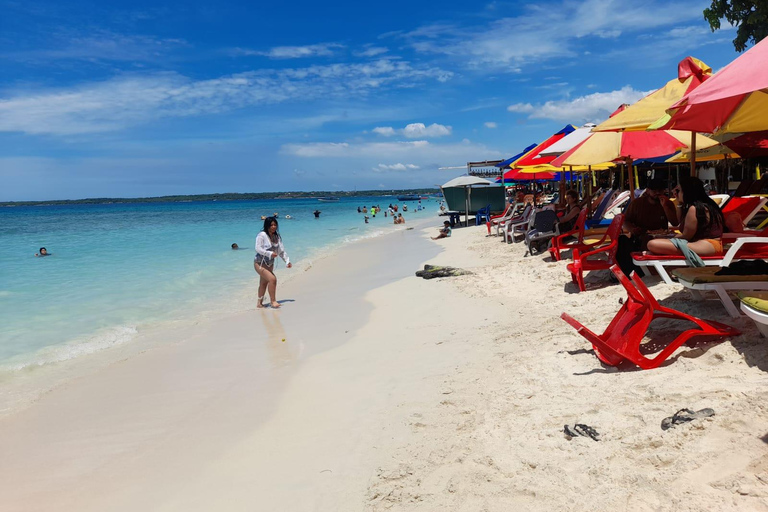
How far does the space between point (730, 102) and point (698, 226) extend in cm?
114

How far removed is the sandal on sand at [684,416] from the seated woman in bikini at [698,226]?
2.39m

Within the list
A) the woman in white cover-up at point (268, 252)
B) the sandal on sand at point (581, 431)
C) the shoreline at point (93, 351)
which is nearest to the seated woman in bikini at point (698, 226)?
the sandal on sand at point (581, 431)

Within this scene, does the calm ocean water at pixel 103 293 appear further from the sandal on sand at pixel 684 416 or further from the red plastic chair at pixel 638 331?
the sandal on sand at pixel 684 416

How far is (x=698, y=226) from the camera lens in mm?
4559

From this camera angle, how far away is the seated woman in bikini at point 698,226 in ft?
14.7

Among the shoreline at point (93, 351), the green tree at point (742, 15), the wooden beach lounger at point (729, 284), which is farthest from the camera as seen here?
the green tree at point (742, 15)

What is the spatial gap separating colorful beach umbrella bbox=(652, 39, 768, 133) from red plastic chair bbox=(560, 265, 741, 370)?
1183 millimetres

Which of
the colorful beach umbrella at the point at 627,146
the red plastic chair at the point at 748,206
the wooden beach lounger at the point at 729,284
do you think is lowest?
the wooden beach lounger at the point at 729,284

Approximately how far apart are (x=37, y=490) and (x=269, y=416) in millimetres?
1527

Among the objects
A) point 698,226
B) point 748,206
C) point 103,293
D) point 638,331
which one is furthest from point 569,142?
point 103,293

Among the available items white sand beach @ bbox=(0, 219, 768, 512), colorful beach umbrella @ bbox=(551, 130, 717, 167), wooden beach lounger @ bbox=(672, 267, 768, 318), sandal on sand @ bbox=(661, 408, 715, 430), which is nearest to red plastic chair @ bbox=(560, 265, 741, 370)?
white sand beach @ bbox=(0, 219, 768, 512)

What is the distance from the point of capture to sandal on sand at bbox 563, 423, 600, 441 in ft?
8.73

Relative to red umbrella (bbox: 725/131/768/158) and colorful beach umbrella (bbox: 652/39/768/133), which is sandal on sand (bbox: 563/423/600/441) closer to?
colorful beach umbrella (bbox: 652/39/768/133)

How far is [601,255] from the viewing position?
700cm
